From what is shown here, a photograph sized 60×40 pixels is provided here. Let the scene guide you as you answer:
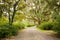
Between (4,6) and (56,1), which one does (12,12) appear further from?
(56,1)

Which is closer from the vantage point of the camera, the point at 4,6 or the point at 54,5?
the point at 4,6

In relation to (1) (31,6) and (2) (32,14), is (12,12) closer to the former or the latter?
(1) (31,6)

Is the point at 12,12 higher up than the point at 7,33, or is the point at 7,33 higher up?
the point at 12,12

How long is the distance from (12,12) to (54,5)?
21.7ft

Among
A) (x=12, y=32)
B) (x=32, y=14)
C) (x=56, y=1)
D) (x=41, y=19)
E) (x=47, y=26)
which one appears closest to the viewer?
(x=12, y=32)

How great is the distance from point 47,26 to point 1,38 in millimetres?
13697

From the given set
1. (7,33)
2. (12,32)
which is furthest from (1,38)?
(12,32)

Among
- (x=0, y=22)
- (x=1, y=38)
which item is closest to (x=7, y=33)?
(x=1, y=38)

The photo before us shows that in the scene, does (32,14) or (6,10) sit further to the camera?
(32,14)

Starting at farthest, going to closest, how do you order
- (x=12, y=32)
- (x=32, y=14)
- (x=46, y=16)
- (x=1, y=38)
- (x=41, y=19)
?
(x=32, y=14) < (x=41, y=19) < (x=46, y=16) < (x=12, y=32) < (x=1, y=38)

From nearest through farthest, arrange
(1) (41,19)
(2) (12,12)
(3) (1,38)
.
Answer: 1. (3) (1,38)
2. (2) (12,12)
3. (1) (41,19)

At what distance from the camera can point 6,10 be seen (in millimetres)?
20875

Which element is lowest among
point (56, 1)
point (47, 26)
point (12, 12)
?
point (47, 26)

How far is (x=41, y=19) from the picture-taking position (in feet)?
129
